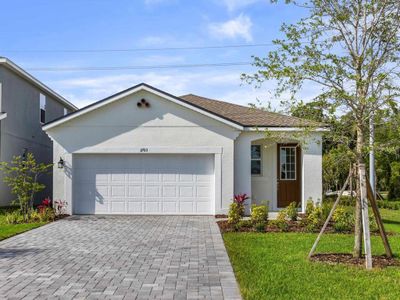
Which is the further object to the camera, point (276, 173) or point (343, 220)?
point (276, 173)

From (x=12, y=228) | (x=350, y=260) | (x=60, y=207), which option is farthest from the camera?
(x=60, y=207)

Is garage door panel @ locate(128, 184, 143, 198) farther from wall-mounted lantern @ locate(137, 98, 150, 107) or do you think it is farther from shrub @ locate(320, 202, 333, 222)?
shrub @ locate(320, 202, 333, 222)

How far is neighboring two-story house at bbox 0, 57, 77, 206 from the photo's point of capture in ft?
67.9

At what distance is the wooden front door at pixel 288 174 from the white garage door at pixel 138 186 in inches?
123

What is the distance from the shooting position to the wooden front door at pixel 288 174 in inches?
769

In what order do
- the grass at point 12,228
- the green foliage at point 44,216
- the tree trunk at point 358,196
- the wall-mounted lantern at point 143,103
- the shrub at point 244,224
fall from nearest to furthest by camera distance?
the tree trunk at point 358,196
the grass at point 12,228
the shrub at point 244,224
the green foliage at point 44,216
the wall-mounted lantern at point 143,103

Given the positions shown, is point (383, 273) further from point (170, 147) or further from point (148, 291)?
point (170, 147)

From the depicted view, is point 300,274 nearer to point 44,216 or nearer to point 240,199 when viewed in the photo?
point 240,199

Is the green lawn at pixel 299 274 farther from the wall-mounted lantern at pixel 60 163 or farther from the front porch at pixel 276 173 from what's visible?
the wall-mounted lantern at pixel 60 163

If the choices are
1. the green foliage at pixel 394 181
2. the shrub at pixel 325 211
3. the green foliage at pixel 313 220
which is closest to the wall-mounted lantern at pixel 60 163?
the green foliage at pixel 313 220

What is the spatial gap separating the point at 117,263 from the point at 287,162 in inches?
460

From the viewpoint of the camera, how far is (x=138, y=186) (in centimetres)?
1800

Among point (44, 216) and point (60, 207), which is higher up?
point (60, 207)

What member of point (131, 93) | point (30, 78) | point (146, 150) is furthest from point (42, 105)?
point (146, 150)
